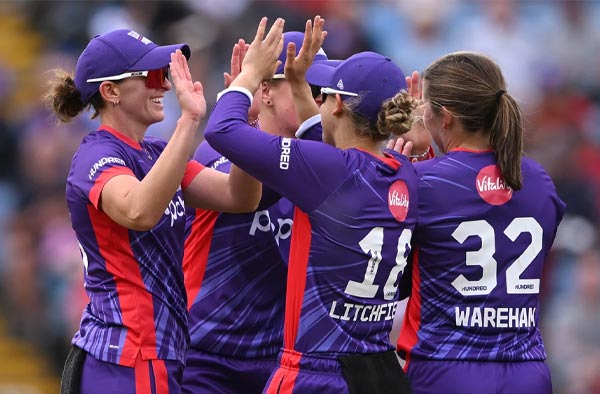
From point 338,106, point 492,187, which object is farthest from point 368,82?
point 492,187

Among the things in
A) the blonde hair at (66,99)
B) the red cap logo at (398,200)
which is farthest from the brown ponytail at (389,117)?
A: the blonde hair at (66,99)

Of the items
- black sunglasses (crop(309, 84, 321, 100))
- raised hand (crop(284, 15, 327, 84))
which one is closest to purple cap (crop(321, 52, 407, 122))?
raised hand (crop(284, 15, 327, 84))

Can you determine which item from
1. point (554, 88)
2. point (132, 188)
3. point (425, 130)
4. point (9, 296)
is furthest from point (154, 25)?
point (132, 188)

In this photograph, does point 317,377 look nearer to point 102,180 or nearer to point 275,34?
point 102,180

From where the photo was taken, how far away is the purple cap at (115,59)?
13.9 ft

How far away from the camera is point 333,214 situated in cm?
391

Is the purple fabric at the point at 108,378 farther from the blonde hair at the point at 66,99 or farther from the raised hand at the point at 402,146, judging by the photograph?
the raised hand at the point at 402,146

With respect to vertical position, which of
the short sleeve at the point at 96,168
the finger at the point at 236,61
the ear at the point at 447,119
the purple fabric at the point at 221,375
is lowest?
the purple fabric at the point at 221,375

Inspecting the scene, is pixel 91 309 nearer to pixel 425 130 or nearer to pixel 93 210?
pixel 93 210

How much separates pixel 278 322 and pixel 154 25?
581cm

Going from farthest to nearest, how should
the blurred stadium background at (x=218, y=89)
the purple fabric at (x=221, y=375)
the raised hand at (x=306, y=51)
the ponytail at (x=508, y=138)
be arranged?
the blurred stadium background at (x=218, y=89), the purple fabric at (x=221, y=375), the ponytail at (x=508, y=138), the raised hand at (x=306, y=51)

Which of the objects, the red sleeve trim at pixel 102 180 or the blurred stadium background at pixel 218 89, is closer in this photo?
the red sleeve trim at pixel 102 180

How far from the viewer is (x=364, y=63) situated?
405 cm

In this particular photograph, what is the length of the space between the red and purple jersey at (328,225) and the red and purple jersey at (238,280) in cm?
67
